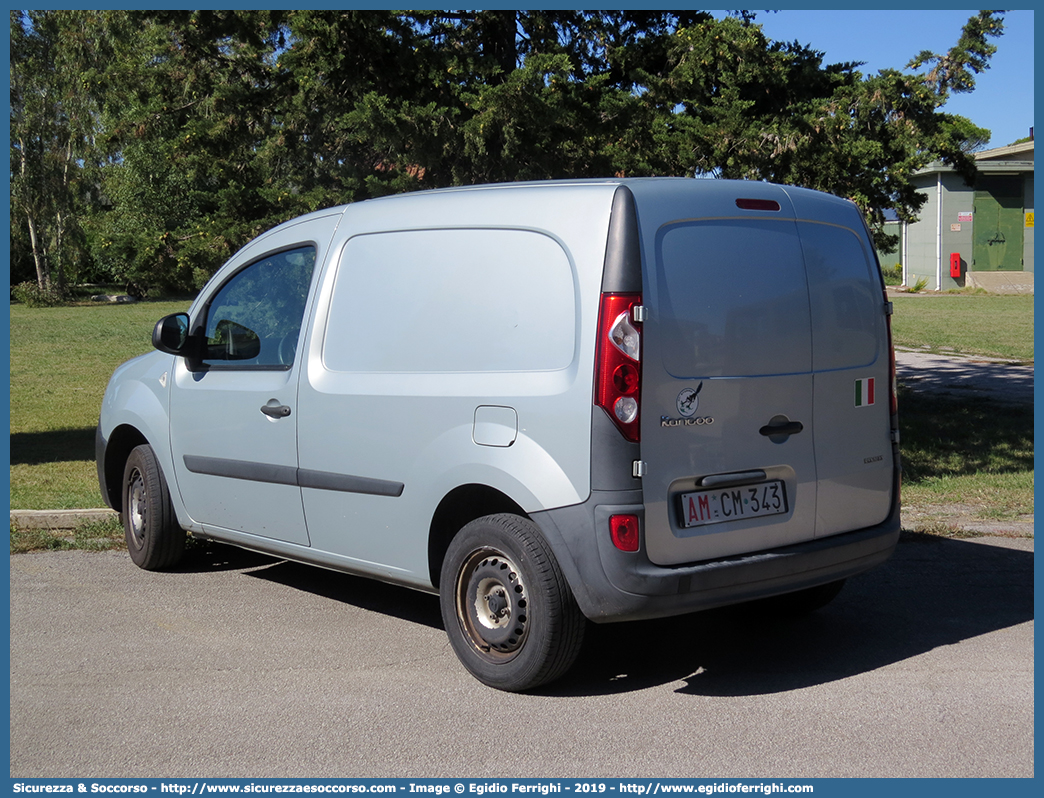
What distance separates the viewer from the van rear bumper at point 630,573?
419 cm

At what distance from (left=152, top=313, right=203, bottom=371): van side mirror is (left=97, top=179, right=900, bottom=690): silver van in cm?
56

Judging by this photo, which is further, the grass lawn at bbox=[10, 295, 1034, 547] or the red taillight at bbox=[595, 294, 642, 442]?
the grass lawn at bbox=[10, 295, 1034, 547]

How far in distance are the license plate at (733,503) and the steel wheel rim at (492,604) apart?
0.74m

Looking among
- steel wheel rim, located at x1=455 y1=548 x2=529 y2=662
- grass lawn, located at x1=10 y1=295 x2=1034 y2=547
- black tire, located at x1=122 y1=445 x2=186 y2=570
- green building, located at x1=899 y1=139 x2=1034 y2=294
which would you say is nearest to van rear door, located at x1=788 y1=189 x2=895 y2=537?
steel wheel rim, located at x1=455 y1=548 x2=529 y2=662

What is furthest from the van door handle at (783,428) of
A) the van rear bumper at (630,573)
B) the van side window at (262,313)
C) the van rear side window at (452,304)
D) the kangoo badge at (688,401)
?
the van side window at (262,313)

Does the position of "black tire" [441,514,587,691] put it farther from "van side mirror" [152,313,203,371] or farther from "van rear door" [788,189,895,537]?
"van side mirror" [152,313,203,371]

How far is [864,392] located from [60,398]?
13.6m

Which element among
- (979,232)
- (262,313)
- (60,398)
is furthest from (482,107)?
(979,232)

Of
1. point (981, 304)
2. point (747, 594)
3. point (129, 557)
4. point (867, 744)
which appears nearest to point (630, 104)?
point (129, 557)

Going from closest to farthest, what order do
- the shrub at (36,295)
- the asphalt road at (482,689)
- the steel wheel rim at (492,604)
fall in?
the asphalt road at (482,689) < the steel wheel rim at (492,604) < the shrub at (36,295)

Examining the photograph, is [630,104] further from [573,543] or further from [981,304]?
[981,304]

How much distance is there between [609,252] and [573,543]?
3.69ft

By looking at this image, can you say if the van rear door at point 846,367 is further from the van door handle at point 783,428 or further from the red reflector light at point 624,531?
the red reflector light at point 624,531

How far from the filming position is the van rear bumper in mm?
4191
